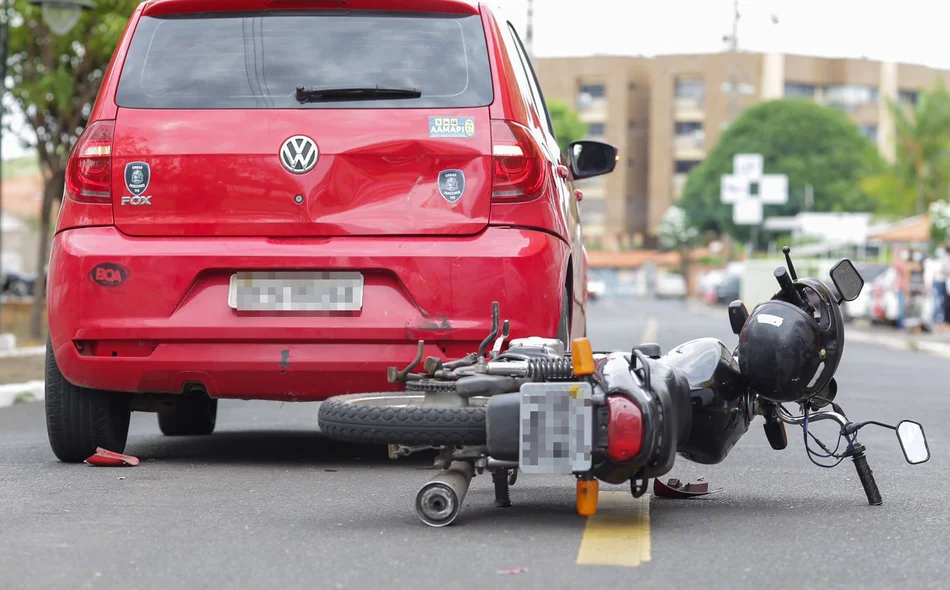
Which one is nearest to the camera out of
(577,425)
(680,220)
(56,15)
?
(577,425)

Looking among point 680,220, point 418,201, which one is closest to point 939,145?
point 680,220

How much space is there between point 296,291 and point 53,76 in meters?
15.6

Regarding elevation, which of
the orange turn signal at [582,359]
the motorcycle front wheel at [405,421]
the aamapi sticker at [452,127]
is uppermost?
the aamapi sticker at [452,127]

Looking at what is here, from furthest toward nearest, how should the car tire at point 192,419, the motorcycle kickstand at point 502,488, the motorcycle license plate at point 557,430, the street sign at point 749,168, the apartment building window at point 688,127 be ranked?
the apartment building window at point 688,127 < the street sign at point 749,168 < the car tire at point 192,419 < the motorcycle kickstand at point 502,488 < the motorcycle license plate at point 557,430

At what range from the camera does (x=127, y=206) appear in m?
5.97

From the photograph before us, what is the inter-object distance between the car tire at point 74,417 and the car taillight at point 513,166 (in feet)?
5.82

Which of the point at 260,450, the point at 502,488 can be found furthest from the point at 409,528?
the point at 260,450

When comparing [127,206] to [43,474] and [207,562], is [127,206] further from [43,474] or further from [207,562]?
[207,562]

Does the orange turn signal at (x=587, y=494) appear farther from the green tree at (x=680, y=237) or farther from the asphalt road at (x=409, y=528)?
the green tree at (x=680, y=237)

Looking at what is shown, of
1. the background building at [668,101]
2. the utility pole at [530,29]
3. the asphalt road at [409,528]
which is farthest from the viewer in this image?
the background building at [668,101]

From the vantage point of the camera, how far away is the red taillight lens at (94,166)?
19.7ft

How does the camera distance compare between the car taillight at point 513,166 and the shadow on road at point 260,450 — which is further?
the shadow on road at point 260,450

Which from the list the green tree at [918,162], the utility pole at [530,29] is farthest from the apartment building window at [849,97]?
the utility pole at [530,29]

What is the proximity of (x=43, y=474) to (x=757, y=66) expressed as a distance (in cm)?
11160
